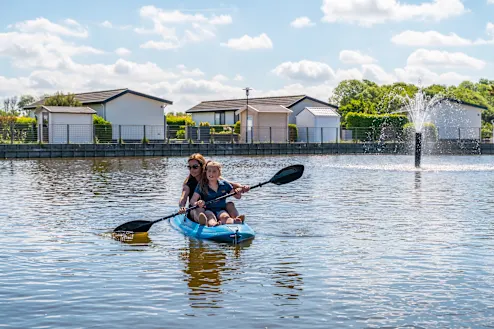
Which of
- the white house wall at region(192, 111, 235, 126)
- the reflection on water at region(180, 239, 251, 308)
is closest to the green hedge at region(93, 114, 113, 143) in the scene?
the white house wall at region(192, 111, 235, 126)

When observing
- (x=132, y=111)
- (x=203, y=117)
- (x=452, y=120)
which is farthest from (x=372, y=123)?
(x=132, y=111)

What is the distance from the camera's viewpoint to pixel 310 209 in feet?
60.2

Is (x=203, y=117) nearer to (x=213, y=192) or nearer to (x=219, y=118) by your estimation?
(x=219, y=118)

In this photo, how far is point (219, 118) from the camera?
73312 millimetres

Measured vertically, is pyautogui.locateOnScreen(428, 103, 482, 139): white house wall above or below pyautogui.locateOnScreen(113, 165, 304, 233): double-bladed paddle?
above

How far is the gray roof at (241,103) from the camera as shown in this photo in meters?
69.9

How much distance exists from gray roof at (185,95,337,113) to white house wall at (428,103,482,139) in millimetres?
9423

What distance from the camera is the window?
72.6m

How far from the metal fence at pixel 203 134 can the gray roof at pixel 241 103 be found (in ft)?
11.0

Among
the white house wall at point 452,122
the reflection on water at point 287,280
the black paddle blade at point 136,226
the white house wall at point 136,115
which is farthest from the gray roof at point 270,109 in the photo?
the reflection on water at point 287,280

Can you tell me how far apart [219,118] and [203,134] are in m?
10.7

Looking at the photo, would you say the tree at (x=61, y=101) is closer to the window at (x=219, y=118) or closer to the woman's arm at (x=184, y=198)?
the window at (x=219, y=118)

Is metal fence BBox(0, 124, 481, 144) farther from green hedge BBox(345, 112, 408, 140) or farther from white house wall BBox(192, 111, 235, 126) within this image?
white house wall BBox(192, 111, 235, 126)

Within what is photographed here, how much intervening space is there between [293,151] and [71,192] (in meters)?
34.9
